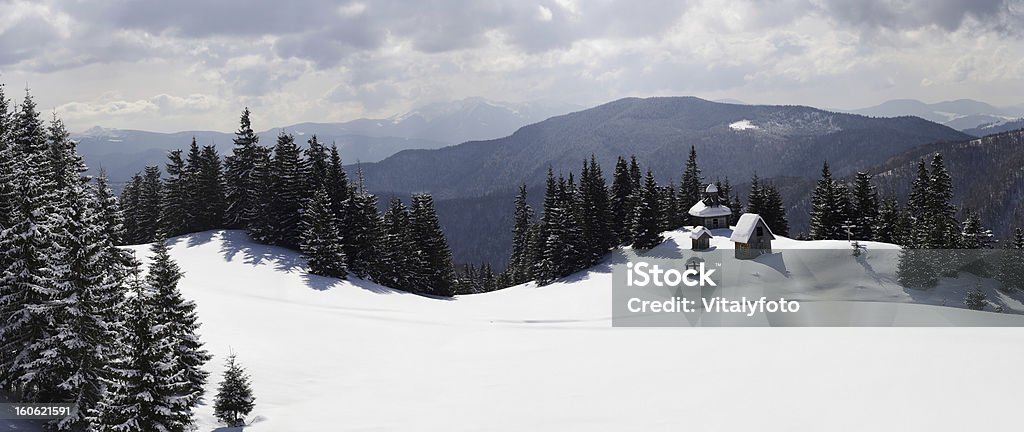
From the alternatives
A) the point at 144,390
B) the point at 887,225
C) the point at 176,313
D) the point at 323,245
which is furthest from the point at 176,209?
the point at 887,225

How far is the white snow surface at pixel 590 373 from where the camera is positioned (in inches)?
663

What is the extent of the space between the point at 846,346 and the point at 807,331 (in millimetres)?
6095

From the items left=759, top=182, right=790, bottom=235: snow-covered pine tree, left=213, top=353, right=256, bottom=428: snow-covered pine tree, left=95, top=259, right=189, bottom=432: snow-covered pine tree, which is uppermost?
left=759, top=182, right=790, bottom=235: snow-covered pine tree

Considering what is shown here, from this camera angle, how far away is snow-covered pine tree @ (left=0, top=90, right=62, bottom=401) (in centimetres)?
1720

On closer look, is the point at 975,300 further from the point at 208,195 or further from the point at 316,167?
the point at 208,195

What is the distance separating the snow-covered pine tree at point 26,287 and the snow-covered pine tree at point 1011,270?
6715cm

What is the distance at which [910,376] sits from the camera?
62.7ft

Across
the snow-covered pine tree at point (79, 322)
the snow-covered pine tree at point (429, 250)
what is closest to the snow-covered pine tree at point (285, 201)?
the snow-covered pine tree at point (429, 250)

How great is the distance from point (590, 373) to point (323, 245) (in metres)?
38.2

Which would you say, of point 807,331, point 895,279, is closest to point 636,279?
point 895,279

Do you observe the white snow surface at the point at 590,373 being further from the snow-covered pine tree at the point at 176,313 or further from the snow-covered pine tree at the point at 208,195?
the snow-covered pine tree at the point at 208,195

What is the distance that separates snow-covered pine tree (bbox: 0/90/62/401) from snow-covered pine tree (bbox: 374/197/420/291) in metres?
42.9

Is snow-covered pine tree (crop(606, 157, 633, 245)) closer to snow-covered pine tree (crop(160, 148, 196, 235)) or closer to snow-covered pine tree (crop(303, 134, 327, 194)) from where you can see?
snow-covered pine tree (crop(303, 134, 327, 194))

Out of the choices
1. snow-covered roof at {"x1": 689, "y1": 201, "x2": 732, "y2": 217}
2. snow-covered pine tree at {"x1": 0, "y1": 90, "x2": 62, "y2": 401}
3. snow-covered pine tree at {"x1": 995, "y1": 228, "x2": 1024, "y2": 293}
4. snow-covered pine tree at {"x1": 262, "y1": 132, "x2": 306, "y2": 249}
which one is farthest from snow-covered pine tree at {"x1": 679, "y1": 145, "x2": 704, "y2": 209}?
snow-covered pine tree at {"x1": 0, "y1": 90, "x2": 62, "y2": 401}
